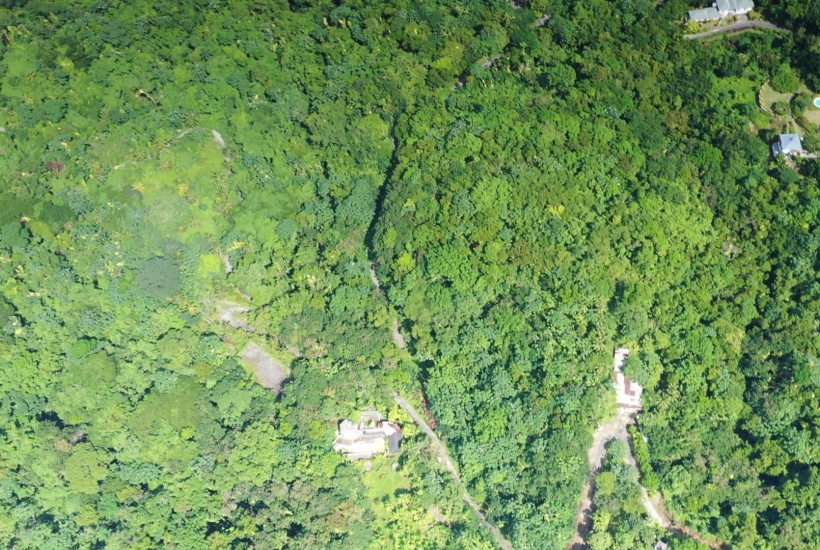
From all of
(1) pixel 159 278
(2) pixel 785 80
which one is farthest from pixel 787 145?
(1) pixel 159 278

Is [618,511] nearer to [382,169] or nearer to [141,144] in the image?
[382,169]

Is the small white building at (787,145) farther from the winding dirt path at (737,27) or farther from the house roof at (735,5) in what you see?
the house roof at (735,5)

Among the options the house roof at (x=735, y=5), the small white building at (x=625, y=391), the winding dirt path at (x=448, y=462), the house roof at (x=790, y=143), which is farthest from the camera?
the house roof at (x=735, y=5)

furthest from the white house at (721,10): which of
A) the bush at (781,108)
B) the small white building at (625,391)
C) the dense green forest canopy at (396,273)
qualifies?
the small white building at (625,391)

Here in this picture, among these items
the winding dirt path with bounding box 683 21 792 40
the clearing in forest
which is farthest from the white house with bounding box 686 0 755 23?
the clearing in forest

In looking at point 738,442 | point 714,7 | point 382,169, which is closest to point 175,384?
point 382,169

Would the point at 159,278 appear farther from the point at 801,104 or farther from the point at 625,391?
the point at 801,104
